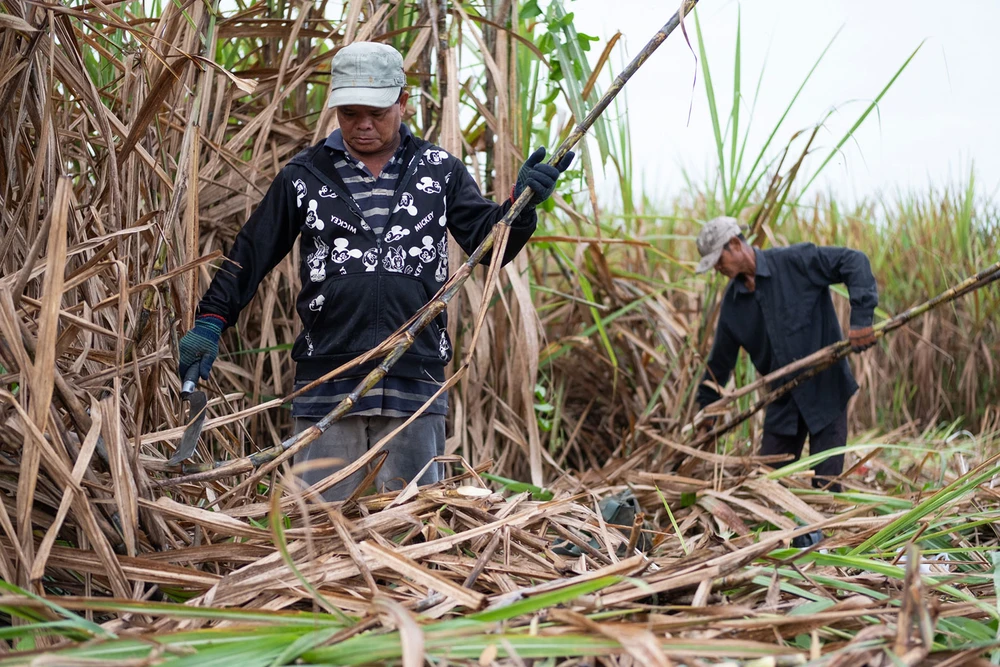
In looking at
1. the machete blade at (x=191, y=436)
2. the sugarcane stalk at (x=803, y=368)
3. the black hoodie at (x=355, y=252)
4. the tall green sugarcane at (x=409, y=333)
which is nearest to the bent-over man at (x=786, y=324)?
the sugarcane stalk at (x=803, y=368)

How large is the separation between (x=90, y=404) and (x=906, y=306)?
551cm

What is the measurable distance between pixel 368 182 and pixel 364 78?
0.25 m

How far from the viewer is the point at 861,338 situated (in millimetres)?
A: 3318

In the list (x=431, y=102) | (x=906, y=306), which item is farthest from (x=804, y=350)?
(x=906, y=306)

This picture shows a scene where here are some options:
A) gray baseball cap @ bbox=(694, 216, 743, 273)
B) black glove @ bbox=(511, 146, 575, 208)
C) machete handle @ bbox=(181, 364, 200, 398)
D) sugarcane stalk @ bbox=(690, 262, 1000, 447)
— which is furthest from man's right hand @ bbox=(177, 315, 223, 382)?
gray baseball cap @ bbox=(694, 216, 743, 273)

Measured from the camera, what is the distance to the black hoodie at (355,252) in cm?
221

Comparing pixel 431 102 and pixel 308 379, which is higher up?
pixel 431 102

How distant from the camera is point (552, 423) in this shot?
12.5 ft

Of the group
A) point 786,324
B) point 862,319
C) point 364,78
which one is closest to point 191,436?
point 364,78

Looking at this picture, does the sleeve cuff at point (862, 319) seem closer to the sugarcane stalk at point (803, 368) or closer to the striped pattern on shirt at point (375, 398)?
the sugarcane stalk at point (803, 368)

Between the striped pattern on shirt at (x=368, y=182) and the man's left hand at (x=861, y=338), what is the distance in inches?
75.0

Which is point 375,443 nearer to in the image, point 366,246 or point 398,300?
point 398,300

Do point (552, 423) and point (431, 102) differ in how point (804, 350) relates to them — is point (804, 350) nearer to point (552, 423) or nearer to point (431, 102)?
point (552, 423)

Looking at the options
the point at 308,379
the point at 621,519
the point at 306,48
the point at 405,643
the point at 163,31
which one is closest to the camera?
the point at 405,643
